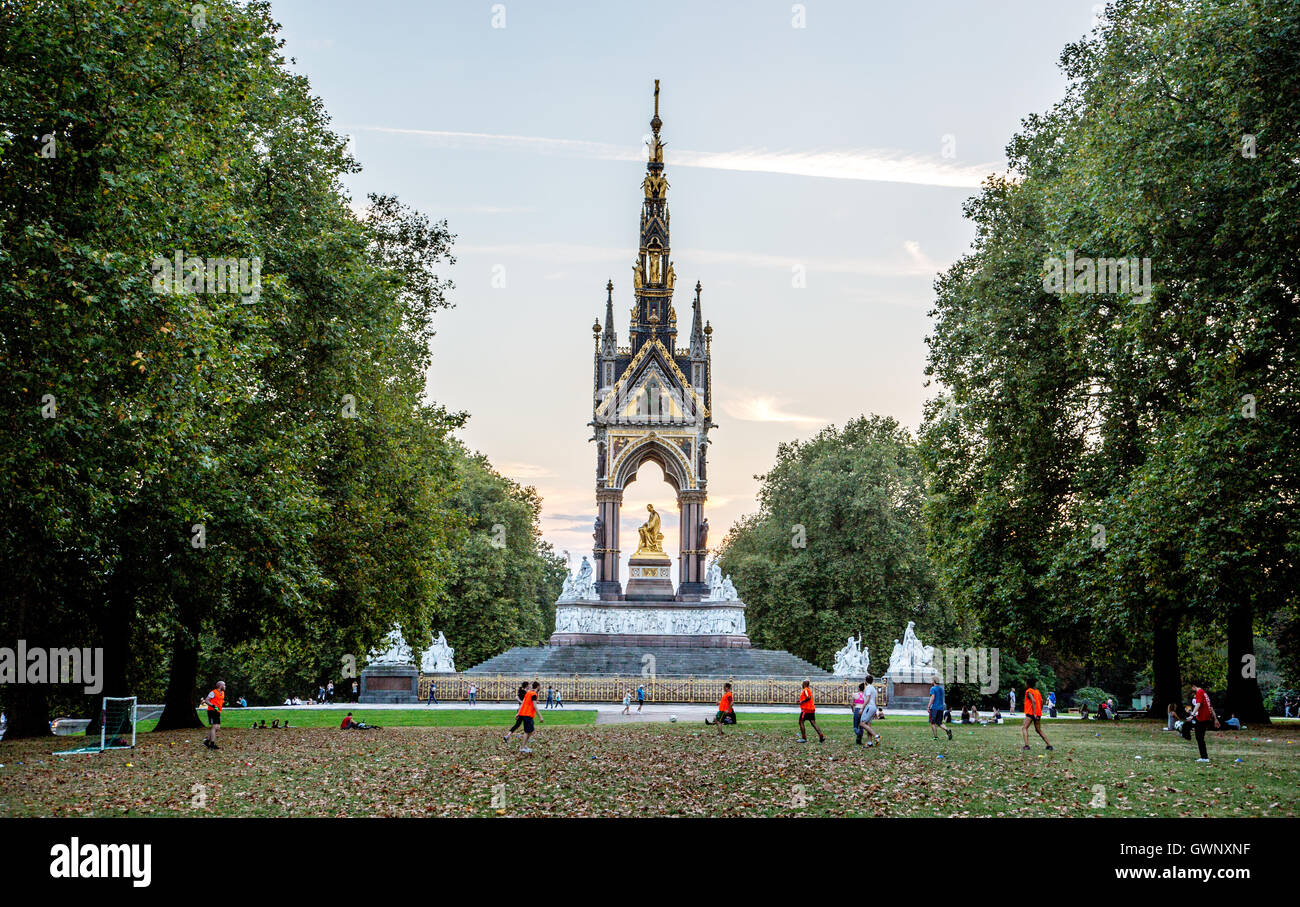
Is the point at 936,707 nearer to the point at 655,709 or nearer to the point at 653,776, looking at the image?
the point at 653,776

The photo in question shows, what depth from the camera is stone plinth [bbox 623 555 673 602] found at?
49781 millimetres

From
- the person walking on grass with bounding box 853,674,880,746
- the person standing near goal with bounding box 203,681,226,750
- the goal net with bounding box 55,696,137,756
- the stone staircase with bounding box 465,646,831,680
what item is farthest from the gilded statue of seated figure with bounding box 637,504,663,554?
the goal net with bounding box 55,696,137,756

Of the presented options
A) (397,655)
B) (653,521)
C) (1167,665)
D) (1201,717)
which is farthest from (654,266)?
(1201,717)

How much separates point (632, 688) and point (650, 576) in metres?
10.5

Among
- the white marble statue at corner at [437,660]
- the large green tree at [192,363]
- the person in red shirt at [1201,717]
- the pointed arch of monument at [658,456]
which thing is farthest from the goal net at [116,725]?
the pointed arch of monument at [658,456]

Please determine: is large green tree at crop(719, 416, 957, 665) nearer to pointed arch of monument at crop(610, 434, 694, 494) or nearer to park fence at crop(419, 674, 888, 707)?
pointed arch of monument at crop(610, 434, 694, 494)

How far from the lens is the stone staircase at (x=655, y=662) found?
42625 millimetres

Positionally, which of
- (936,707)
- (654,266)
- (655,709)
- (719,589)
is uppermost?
(654,266)

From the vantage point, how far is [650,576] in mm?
50281

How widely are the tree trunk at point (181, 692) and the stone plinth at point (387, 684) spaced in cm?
1245

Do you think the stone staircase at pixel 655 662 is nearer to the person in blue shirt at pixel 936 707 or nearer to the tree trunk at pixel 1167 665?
the tree trunk at pixel 1167 665

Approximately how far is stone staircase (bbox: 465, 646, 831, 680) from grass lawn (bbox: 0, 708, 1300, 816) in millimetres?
18096
